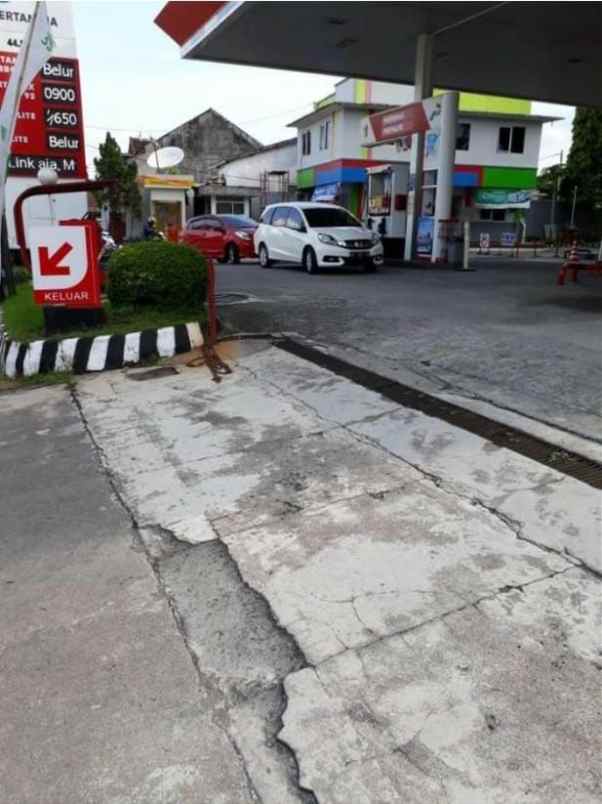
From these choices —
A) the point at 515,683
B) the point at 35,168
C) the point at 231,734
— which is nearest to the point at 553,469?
the point at 515,683

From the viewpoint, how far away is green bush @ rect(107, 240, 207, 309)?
779cm

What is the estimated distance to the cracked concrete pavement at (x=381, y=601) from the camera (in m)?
2.01

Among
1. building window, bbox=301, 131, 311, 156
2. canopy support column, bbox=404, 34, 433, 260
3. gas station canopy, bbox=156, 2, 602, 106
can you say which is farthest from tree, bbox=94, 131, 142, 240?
canopy support column, bbox=404, 34, 433, 260

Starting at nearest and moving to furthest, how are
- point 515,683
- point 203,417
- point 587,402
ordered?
1. point 515,683
2. point 587,402
3. point 203,417

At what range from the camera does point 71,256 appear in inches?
277

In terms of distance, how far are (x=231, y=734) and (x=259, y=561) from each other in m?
1.02

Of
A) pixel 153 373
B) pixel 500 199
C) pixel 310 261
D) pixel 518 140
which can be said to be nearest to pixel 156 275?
pixel 153 373

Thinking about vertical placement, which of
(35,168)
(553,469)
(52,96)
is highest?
(52,96)

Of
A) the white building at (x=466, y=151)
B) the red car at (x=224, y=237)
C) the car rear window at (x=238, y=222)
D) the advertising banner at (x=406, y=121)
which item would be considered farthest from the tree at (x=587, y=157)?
the red car at (x=224, y=237)

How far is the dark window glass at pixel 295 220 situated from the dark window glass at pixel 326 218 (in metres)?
0.17

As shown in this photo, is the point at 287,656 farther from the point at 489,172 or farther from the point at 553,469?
the point at 489,172

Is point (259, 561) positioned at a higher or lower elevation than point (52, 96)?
lower

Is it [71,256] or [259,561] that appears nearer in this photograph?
[259,561]

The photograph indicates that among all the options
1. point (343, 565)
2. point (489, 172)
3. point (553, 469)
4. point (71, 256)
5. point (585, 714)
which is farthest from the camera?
point (489, 172)
